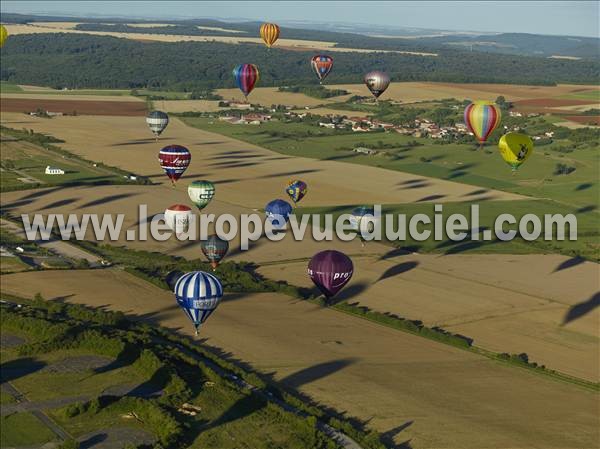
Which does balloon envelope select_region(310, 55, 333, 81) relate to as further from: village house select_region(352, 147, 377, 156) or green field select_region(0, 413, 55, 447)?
green field select_region(0, 413, 55, 447)

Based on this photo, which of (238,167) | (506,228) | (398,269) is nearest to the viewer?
(398,269)

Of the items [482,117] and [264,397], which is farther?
[482,117]

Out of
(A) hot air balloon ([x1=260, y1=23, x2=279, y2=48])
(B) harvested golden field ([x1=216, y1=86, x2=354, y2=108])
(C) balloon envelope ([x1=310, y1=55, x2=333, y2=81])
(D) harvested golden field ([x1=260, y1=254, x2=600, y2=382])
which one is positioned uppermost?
(A) hot air balloon ([x1=260, y1=23, x2=279, y2=48])

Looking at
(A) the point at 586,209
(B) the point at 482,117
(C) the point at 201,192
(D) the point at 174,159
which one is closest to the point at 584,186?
(A) the point at 586,209

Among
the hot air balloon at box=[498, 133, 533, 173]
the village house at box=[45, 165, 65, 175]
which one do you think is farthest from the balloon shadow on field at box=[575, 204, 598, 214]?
the village house at box=[45, 165, 65, 175]

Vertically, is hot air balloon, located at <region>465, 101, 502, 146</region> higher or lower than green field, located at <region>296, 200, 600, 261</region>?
higher

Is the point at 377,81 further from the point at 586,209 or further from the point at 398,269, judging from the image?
the point at 398,269

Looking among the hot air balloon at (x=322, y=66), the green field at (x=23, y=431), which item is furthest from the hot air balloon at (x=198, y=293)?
the hot air balloon at (x=322, y=66)
